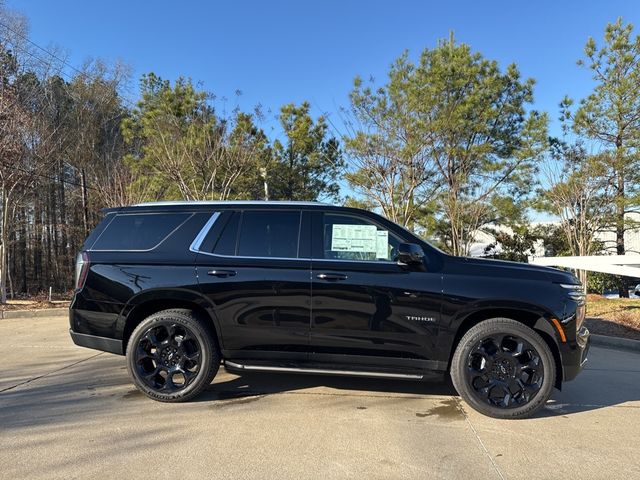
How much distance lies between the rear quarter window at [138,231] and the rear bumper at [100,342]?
35.3 inches

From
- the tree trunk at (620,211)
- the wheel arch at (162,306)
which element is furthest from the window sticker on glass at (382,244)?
the tree trunk at (620,211)

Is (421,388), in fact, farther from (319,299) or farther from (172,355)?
(172,355)

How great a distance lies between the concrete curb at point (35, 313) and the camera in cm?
1034

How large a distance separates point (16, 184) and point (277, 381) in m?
10.4

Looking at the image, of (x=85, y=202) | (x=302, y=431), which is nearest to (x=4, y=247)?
(x=85, y=202)

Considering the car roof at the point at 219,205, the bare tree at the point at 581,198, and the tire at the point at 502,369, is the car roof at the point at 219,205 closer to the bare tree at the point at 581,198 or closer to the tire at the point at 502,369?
the tire at the point at 502,369

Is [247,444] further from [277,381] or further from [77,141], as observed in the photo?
[77,141]

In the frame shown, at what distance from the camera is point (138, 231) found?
193 inches

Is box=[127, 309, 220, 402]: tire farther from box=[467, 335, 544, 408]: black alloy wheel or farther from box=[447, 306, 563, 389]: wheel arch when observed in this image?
box=[467, 335, 544, 408]: black alloy wheel

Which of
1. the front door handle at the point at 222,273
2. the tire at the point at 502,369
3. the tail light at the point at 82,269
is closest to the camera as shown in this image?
the tire at the point at 502,369

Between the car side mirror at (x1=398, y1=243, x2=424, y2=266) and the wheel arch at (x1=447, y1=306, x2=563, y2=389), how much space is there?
662mm

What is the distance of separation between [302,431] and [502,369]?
73.2 inches

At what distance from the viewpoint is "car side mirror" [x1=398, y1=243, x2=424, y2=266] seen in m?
4.26

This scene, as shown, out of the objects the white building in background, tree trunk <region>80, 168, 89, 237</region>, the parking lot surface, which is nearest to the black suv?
the parking lot surface
